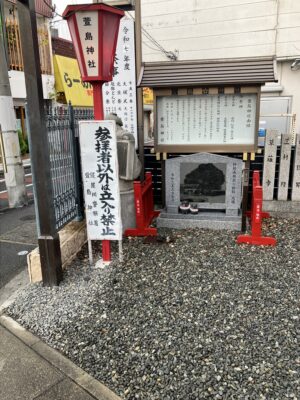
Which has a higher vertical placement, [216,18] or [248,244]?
[216,18]

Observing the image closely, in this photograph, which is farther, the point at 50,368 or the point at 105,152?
the point at 105,152

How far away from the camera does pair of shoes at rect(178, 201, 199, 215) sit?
5.84 meters

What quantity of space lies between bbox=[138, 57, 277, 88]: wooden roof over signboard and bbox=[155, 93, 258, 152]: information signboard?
1.22 ft

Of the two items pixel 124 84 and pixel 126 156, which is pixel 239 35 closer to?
pixel 124 84

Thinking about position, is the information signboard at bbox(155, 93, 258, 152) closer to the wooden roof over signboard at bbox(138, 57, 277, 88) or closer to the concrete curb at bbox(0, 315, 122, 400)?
the wooden roof over signboard at bbox(138, 57, 277, 88)

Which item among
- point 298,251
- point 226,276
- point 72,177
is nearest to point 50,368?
point 226,276

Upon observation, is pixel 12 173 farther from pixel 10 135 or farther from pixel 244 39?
pixel 244 39

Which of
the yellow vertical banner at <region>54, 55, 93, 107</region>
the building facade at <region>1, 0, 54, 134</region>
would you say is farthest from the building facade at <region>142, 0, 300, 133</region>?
the building facade at <region>1, 0, 54, 134</region>

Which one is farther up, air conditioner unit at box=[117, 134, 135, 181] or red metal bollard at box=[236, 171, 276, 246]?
air conditioner unit at box=[117, 134, 135, 181]

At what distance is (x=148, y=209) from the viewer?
243 inches

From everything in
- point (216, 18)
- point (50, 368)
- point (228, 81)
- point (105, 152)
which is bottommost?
point (50, 368)

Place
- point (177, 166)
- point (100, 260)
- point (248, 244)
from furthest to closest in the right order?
point (177, 166), point (248, 244), point (100, 260)

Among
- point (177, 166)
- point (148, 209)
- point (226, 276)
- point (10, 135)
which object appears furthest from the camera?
point (10, 135)

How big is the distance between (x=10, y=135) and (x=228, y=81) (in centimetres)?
517
